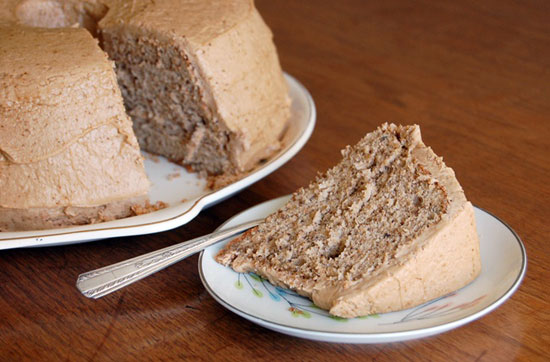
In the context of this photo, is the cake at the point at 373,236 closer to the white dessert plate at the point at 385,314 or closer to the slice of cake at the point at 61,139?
the white dessert plate at the point at 385,314

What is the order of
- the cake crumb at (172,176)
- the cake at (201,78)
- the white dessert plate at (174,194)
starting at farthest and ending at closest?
the cake crumb at (172,176) < the cake at (201,78) < the white dessert plate at (174,194)

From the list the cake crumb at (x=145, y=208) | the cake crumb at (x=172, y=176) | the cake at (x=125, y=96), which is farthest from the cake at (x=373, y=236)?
→ the cake crumb at (x=172, y=176)

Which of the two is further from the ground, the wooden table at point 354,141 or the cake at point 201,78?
the cake at point 201,78

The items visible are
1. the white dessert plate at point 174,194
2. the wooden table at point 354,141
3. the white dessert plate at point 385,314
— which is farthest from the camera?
the white dessert plate at point 174,194

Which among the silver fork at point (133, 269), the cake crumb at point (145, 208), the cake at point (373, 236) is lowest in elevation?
the cake crumb at point (145, 208)

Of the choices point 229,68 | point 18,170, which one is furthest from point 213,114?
point 18,170

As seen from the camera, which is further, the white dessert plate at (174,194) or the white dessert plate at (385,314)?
the white dessert plate at (174,194)

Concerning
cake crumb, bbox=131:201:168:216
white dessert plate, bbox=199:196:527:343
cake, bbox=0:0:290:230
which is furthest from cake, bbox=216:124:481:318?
cake, bbox=0:0:290:230

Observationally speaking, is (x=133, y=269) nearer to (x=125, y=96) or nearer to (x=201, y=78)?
(x=201, y=78)

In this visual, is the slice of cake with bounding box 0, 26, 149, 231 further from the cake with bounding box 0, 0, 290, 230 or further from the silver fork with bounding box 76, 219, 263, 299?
the silver fork with bounding box 76, 219, 263, 299
